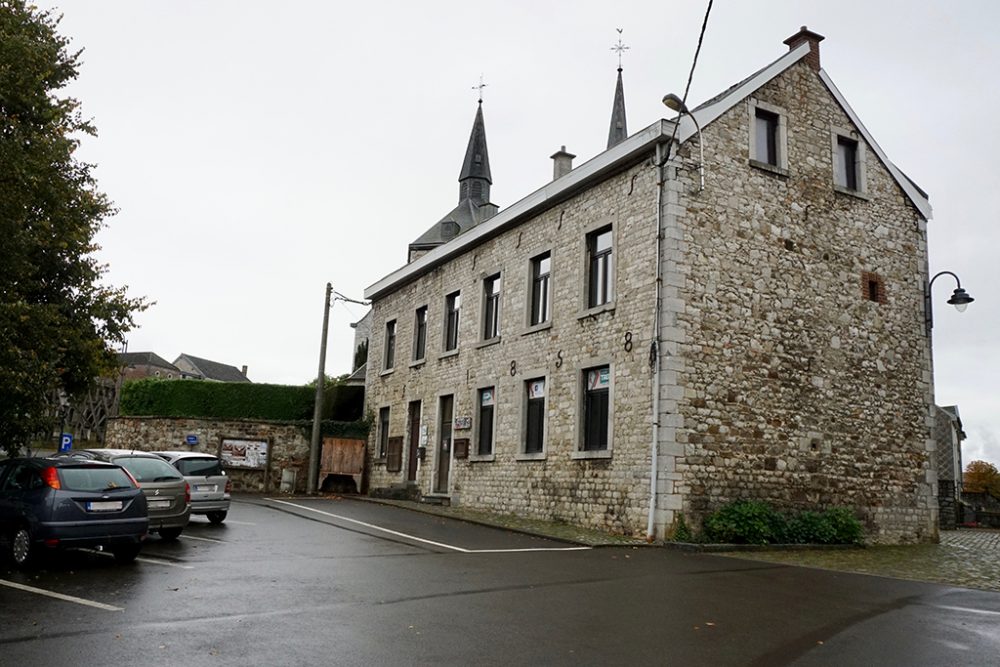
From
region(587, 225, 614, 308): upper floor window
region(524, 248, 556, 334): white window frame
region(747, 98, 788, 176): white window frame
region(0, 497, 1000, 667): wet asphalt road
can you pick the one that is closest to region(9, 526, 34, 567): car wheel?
region(0, 497, 1000, 667): wet asphalt road

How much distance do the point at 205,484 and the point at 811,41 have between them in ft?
51.5

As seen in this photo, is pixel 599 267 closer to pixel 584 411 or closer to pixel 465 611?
pixel 584 411

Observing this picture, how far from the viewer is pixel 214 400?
29.9 m

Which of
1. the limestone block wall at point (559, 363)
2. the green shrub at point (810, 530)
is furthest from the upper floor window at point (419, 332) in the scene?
the green shrub at point (810, 530)

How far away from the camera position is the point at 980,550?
17.2 meters

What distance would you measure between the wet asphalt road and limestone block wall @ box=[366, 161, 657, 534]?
4008 millimetres

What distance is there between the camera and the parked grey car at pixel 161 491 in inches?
521

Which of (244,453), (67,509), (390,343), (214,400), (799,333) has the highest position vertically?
(390,343)

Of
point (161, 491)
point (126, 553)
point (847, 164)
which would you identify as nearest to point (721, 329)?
point (847, 164)

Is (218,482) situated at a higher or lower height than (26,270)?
lower

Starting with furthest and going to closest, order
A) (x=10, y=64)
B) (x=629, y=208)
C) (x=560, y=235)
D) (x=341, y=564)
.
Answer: (x=560, y=235) → (x=629, y=208) → (x=10, y=64) → (x=341, y=564)

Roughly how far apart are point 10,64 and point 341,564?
9005 mm

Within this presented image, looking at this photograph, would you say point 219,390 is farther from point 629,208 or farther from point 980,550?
point 980,550

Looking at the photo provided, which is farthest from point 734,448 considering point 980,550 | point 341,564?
point 341,564
